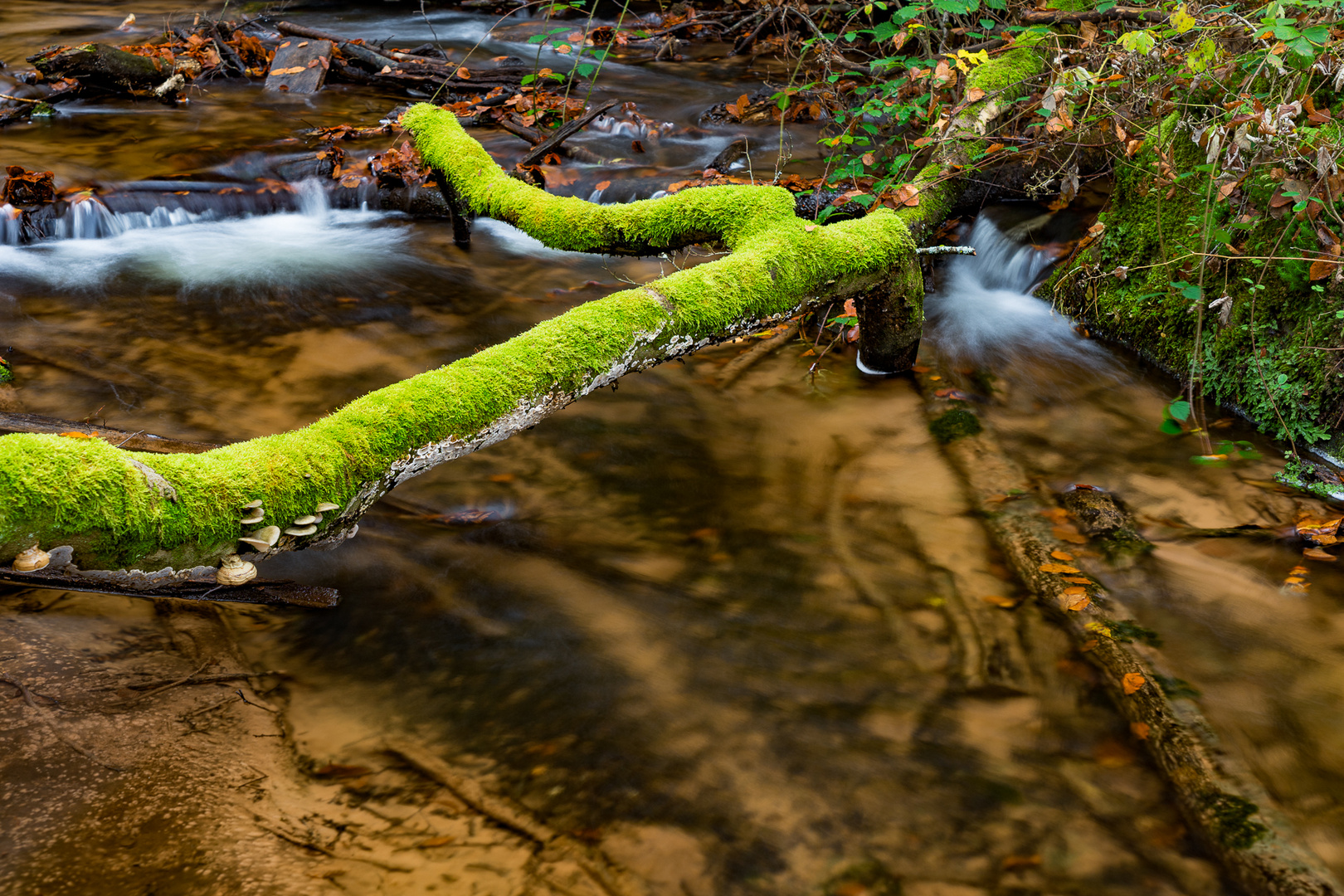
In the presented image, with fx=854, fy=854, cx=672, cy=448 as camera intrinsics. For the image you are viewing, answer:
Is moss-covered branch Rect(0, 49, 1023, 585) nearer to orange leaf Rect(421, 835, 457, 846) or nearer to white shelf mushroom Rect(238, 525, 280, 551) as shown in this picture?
→ white shelf mushroom Rect(238, 525, 280, 551)

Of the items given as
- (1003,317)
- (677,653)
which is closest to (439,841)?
(677,653)

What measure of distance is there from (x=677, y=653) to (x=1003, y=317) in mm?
3816

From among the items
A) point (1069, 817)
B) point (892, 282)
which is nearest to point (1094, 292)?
point (892, 282)

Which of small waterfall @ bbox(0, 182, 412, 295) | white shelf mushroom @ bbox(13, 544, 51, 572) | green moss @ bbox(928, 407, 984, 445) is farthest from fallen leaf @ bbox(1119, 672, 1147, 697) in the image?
small waterfall @ bbox(0, 182, 412, 295)

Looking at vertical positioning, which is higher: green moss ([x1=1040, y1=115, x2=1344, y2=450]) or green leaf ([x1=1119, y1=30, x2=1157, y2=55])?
green leaf ([x1=1119, y1=30, x2=1157, y2=55])

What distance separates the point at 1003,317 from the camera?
235 inches

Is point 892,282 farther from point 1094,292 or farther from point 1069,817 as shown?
point 1069,817

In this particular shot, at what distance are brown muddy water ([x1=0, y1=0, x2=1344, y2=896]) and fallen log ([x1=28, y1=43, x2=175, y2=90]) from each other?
17.0 feet

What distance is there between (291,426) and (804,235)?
3.16m

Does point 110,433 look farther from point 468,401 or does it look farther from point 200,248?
point 200,248

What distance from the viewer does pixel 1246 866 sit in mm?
2553

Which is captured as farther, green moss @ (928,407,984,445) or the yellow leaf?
green moss @ (928,407,984,445)

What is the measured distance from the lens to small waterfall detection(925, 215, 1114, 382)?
5.48m

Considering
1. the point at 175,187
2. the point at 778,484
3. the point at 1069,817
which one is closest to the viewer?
the point at 1069,817
